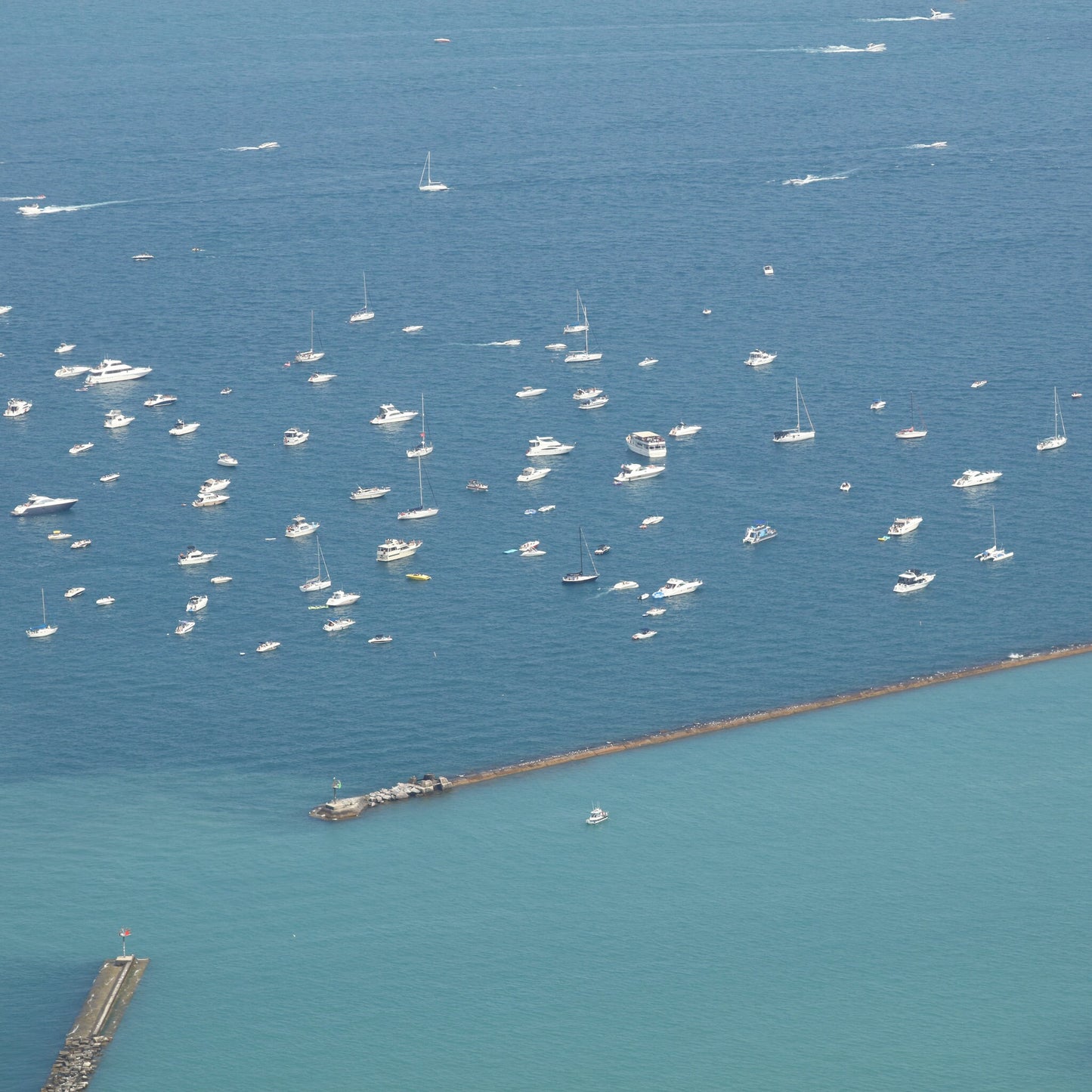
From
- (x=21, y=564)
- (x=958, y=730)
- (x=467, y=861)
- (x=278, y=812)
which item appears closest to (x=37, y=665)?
→ (x=21, y=564)

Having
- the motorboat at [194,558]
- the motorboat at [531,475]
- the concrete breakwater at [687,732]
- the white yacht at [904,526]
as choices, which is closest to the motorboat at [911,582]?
the white yacht at [904,526]

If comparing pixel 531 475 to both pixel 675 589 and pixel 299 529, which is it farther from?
pixel 675 589

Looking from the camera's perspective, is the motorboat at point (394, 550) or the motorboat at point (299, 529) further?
the motorboat at point (299, 529)

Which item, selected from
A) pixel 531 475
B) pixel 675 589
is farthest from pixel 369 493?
pixel 675 589

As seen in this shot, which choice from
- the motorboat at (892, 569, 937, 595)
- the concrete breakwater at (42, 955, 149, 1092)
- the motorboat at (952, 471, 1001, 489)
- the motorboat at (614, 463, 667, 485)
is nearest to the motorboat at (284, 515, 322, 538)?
the motorboat at (614, 463, 667, 485)

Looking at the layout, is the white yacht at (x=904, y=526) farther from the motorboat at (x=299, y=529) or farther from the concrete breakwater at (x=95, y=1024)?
the concrete breakwater at (x=95, y=1024)

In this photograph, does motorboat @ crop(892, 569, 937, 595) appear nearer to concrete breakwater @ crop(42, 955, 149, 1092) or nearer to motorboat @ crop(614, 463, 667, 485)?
motorboat @ crop(614, 463, 667, 485)
